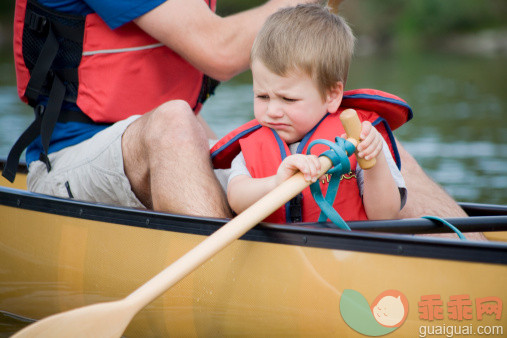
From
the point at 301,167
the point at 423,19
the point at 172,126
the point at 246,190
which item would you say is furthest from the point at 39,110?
the point at 423,19

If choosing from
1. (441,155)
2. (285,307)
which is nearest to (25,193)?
(285,307)

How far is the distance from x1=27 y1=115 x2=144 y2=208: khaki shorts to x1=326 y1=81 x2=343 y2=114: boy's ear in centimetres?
70

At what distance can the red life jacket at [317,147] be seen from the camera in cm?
204

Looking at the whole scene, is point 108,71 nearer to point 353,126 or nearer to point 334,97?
point 334,97

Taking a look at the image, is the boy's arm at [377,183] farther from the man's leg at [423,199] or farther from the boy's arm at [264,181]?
the man's leg at [423,199]

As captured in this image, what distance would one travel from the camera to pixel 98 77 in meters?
2.48

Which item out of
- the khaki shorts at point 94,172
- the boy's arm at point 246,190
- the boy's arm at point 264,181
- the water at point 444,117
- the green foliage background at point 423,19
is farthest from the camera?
the green foliage background at point 423,19

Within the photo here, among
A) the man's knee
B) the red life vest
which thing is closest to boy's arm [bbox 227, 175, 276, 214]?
the man's knee

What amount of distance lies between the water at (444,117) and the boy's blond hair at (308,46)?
9.50ft

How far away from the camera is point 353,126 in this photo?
1.85 metres

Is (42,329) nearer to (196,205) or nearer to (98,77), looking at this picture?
(196,205)

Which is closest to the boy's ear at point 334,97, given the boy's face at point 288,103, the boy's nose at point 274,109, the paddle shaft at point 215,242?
the boy's face at point 288,103

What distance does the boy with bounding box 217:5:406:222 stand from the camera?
195 cm

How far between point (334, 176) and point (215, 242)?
38cm
